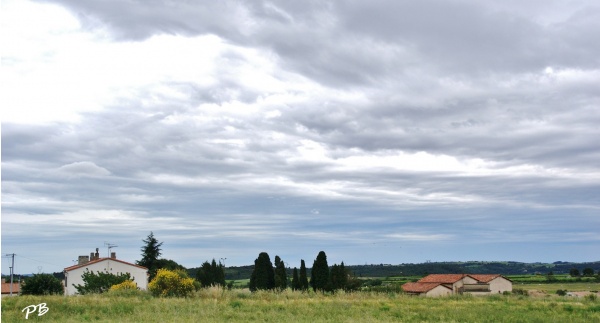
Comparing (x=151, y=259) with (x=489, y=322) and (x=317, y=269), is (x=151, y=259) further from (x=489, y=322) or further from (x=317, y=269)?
(x=489, y=322)

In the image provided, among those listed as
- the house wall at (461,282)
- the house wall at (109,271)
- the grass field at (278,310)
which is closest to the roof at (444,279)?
the house wall at (461,282)

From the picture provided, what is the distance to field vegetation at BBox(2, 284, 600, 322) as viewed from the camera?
23125 mm

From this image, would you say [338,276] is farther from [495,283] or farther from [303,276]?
[495,283]

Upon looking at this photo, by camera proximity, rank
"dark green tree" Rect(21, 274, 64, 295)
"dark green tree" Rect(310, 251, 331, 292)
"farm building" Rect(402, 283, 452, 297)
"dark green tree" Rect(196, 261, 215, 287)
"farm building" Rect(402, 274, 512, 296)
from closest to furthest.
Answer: "dark green tree" Rect(21, 274, 64, 295)
"dark green tree" Rect(310, 251, 331, 292)
"farm building" Rect(402, 283, 452, 297)
"dark green tree" Rect(196, 261, 215, 287)
"farm building" Rect(402, 274, 512, 296)

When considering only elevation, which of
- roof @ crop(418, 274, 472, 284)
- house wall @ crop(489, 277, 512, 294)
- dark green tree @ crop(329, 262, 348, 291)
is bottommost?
house wall @ crop(489, 277, 512, 294)

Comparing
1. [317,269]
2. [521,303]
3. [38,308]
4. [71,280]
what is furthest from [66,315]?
[71,280]

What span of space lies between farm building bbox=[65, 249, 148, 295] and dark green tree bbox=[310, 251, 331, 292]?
20.5 metres

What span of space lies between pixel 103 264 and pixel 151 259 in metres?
13.7

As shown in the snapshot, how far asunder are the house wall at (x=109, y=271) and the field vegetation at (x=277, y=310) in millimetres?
35660

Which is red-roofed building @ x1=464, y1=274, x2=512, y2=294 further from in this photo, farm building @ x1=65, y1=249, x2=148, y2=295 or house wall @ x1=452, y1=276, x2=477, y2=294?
farm building @ x1=65, y1=249, x2=148, y2=295

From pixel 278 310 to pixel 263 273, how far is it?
103 feet

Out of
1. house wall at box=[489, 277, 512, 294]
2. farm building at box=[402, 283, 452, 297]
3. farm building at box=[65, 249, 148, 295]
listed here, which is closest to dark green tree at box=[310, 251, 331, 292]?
farm building at box=[402, 283, 452, 297]

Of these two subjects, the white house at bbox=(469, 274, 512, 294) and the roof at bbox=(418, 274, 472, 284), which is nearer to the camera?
the roof at bbox=(418, 274, 472, 284)

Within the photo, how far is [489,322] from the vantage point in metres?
22.1
